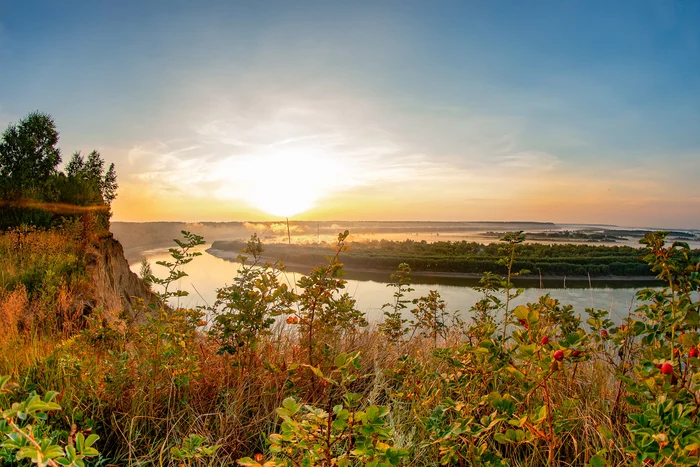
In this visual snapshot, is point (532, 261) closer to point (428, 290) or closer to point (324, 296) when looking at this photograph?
point (428, 290)

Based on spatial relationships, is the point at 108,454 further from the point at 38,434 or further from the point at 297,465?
the point at 297,465

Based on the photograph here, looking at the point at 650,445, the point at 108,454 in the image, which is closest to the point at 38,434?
the point at 108,454

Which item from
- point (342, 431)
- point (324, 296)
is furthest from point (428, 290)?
point (342, 431)

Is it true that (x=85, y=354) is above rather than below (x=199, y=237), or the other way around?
below

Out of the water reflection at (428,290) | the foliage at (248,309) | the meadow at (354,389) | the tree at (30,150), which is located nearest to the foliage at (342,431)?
the meadow at (354,389)

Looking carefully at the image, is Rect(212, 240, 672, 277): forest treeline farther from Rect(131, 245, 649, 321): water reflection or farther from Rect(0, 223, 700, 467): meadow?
Rect(0, 223, 700, 467): meadow

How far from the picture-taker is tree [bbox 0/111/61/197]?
21.5 m

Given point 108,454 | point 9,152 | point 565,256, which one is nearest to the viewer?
point 108,454

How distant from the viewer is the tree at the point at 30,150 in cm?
2152

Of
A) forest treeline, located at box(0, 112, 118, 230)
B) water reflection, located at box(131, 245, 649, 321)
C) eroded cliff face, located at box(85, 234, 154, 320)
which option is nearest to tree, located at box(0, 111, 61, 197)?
forest treeline, located at box(0, 112, 118, 230)

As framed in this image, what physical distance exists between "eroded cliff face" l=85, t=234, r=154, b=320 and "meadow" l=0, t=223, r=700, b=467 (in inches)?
116

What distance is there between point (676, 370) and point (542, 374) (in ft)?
2.15

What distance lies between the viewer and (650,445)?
3.31 ft

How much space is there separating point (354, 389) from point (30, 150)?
89.7 ft
